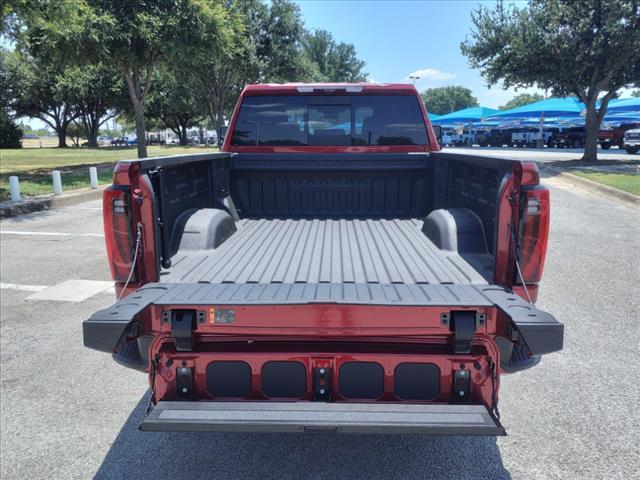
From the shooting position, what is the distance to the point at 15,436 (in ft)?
10.7

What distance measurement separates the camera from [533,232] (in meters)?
2.68

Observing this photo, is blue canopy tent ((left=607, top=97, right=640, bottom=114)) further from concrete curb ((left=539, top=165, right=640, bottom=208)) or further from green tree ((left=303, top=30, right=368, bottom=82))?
green tree ((left=303, top=30, right=368, bottom=82))

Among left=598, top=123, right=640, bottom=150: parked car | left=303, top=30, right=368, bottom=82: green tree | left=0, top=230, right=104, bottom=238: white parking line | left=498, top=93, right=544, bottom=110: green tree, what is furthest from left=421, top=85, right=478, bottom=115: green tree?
left=0, top=230, right=104, bottom=238: white parking line

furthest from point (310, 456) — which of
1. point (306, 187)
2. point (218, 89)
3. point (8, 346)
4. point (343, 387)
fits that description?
point (218, 89)

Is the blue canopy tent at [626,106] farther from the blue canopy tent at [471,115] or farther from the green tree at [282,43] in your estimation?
the green tree at [282,43]

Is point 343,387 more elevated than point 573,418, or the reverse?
point 343,387

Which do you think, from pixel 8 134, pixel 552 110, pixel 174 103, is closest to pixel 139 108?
pixel 552 110

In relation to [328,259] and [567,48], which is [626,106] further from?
[328,259]

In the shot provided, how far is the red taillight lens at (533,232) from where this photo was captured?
2619 millimetres

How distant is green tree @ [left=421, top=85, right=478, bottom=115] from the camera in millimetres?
128750

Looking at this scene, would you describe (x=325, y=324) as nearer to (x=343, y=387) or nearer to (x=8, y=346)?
(x=343, y=387)

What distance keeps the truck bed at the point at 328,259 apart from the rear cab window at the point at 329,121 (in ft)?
3.64

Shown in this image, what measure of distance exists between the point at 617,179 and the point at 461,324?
15.5m

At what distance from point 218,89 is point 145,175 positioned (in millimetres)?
31555
